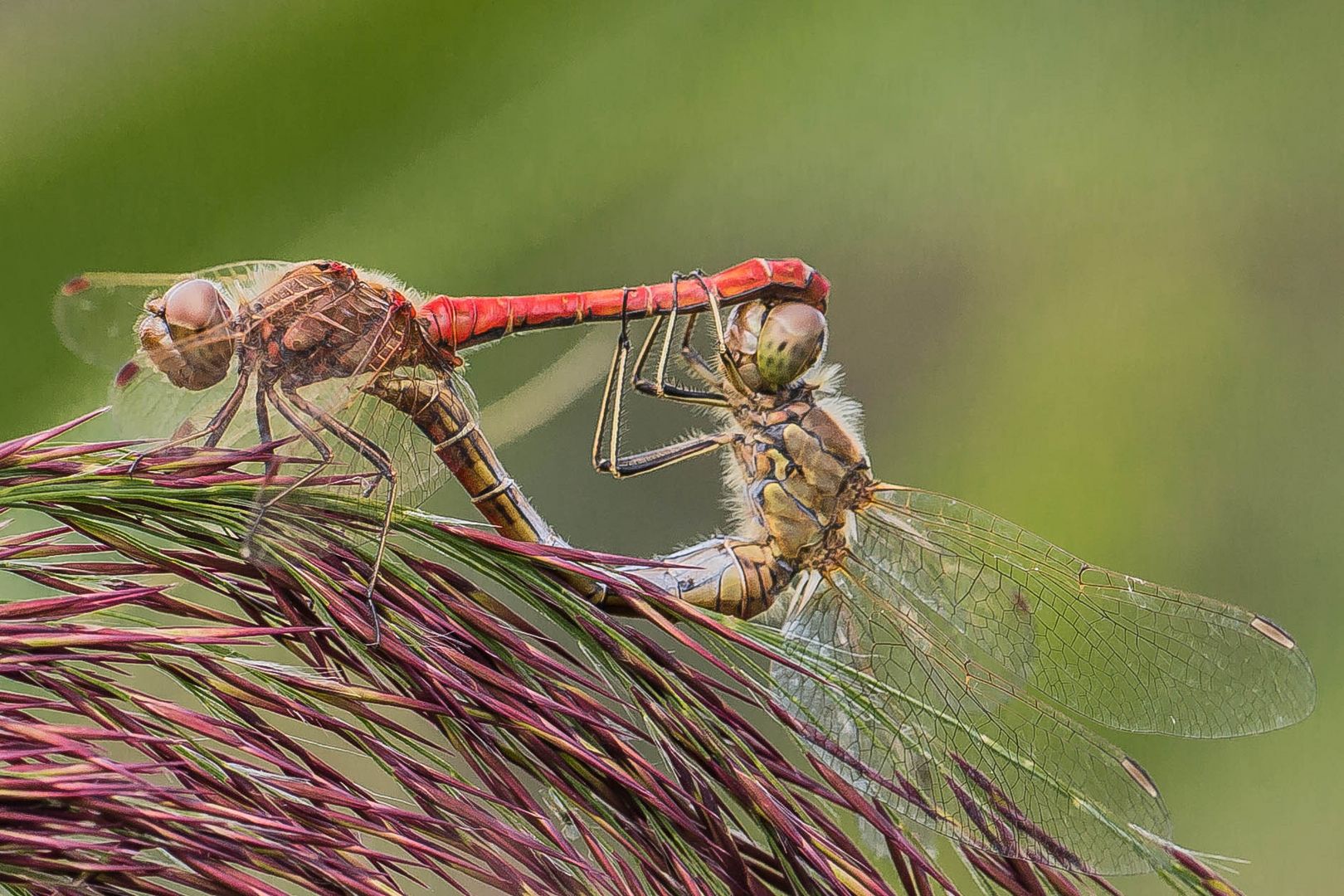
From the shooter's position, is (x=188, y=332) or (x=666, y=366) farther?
(x=666, y=366)

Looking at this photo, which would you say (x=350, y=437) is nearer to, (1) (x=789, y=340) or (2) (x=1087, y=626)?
(1) (x=789, y=340)

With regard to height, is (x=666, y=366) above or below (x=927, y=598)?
above

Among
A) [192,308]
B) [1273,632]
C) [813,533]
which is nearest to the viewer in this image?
[192,308]

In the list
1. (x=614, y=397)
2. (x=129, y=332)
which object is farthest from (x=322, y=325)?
(x=614, y=397)

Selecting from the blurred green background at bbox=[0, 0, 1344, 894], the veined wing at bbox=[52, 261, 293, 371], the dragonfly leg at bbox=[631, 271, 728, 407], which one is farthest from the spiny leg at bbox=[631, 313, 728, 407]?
the blurred green background at bbox=[0, 0, 1344, 894]

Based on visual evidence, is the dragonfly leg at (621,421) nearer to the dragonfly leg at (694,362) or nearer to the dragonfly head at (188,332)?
the dragonfly leg at (694,362)

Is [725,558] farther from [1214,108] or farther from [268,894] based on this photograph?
[1214,108]

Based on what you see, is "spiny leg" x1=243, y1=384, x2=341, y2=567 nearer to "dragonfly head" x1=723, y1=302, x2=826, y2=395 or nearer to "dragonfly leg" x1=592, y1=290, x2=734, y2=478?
"dragonfly leg" x1=592, y1=290, x2=734, y2=478

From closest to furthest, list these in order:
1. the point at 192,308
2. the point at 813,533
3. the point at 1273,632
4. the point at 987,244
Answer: the point at 192,308 < the point at 1273,632 < the point at 813,533 < the point at 987,244
